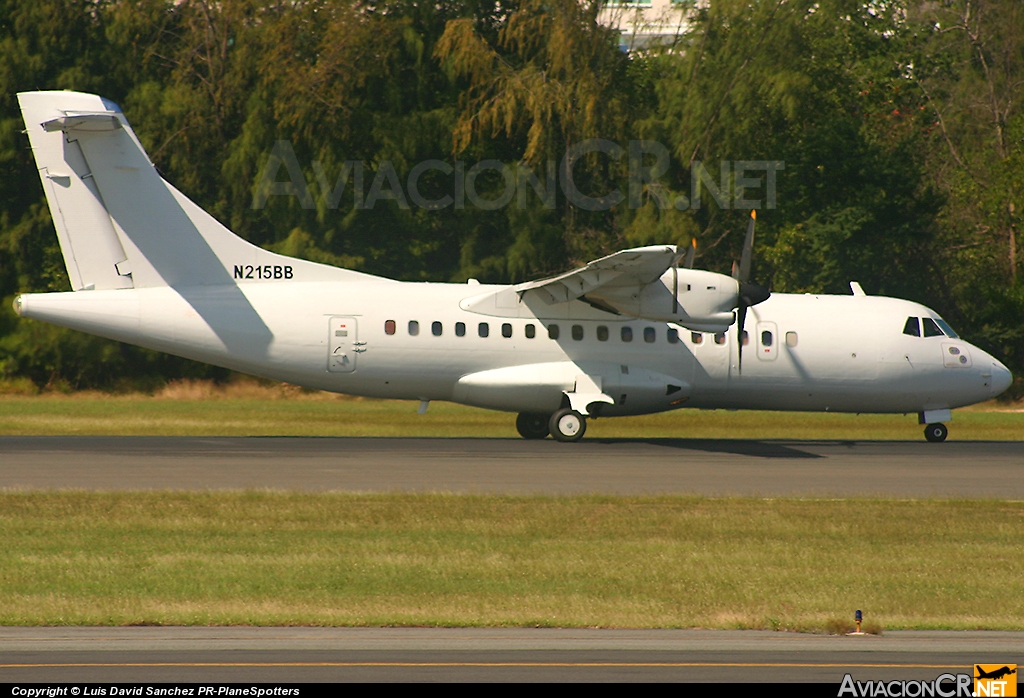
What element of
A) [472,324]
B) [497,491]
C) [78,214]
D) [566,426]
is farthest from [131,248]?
[497,491]

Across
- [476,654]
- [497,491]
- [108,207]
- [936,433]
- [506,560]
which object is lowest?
[936,433]

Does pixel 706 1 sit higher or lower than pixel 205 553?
higher

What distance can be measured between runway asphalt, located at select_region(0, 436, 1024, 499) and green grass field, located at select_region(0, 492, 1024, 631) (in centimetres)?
117

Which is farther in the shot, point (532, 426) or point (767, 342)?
point (532, 426)

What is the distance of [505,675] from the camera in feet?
26.9

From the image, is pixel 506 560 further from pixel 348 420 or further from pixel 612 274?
pixel 348 420

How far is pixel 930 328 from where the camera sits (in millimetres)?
28047

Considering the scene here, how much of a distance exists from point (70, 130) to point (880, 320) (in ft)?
59.6

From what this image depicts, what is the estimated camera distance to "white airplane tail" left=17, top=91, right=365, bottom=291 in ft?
79.5

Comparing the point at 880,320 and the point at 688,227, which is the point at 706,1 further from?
the point at 880,320

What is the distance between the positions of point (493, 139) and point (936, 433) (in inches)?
866

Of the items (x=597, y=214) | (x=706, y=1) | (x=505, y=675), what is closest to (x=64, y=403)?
(x=597, y=214)

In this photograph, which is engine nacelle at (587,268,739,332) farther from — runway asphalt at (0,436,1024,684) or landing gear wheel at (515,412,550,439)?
landing gear wheel at (515,412,550,439)

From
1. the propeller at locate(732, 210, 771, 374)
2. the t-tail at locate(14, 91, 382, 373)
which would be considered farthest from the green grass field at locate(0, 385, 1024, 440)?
the propeller at locate(732, 210, 771, 374)
